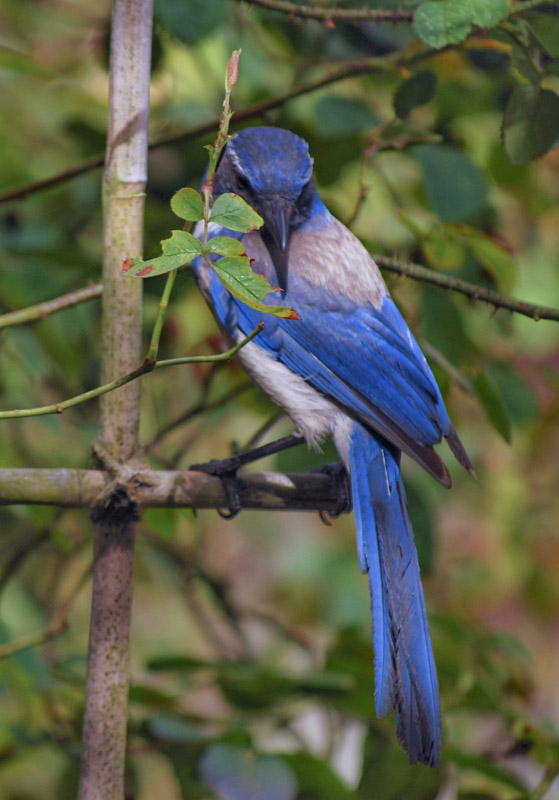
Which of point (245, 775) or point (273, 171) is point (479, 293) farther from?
point (245, 775)

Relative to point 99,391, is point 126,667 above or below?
below

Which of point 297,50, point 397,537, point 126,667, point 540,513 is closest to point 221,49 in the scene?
point 297,50

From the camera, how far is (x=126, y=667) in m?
1.66

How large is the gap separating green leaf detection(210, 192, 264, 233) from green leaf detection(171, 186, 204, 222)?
0.02 metres

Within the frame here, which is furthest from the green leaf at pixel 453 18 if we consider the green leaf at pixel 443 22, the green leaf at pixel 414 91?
the green leaf at pixel 414 91

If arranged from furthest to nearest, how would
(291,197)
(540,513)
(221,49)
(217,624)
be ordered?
1. (217,624)
2. (540,513)
3. (221,49)
4. (291,197)

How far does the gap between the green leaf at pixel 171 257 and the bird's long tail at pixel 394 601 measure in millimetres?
873

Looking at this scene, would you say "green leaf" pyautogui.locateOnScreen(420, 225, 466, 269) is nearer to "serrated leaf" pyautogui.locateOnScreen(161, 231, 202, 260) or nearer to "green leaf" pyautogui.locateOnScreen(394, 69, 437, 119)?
"green leaf" pyautogui.locateOnScreen(394, 69, 437, 119)

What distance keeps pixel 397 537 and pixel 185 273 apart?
0.88 meters

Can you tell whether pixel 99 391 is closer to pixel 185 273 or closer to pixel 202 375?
pixel 185 273

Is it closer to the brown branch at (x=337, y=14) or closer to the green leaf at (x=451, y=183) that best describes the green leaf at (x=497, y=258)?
the green leaf at (x=451, y=183)

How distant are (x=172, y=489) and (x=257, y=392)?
1.14 metres

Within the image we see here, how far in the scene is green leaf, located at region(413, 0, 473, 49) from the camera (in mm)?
1685

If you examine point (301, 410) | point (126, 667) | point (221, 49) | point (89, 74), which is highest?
point (89, 74)
